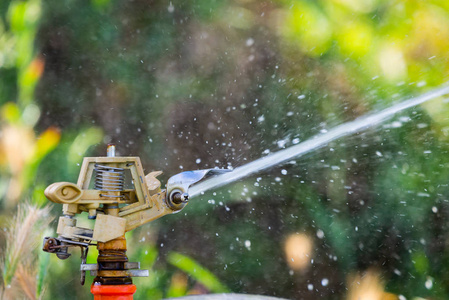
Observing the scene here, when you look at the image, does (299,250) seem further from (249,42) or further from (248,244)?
(249,42)

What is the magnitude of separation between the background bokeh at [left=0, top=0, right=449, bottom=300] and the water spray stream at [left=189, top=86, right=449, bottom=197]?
0.8 inches

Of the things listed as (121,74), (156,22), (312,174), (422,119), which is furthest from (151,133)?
(422,119)

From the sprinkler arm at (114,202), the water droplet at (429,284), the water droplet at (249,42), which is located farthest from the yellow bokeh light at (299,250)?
the sprinkler arm at (114,202)

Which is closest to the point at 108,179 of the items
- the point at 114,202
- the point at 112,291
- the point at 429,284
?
the point at 114,202

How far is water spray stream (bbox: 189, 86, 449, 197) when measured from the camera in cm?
162

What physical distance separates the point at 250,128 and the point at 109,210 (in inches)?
33.2

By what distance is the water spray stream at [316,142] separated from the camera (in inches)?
63.9

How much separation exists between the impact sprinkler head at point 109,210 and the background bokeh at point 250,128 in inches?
27.5

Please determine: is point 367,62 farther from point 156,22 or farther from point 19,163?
point 19,163

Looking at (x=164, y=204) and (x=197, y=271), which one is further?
(x=197, y=271)

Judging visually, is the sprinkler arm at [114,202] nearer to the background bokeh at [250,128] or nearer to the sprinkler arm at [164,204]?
the sprinkler arm at [164,204]

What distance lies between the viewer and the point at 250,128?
1.67 m

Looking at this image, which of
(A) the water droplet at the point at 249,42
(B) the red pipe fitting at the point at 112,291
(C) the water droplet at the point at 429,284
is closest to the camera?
(B) the red pipe fitting at the point at 112,291

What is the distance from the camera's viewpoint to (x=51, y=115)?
176 cm
